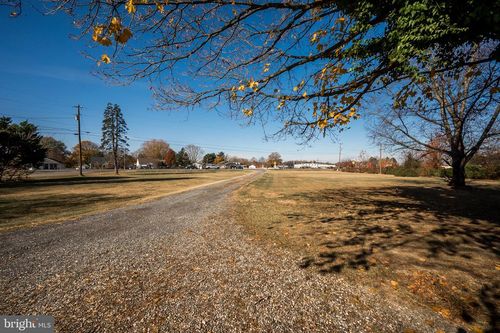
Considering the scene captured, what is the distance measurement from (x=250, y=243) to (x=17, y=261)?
4539 mm

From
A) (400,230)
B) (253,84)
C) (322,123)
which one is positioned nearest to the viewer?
(253,84)

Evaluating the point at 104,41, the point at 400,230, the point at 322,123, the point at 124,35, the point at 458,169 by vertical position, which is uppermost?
the point at 124,35

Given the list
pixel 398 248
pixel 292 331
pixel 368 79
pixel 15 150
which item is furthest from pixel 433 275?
pixel 15 150

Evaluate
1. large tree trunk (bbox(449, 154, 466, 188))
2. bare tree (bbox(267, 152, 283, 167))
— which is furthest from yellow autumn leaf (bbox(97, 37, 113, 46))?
bare tree (bbox(267, 152, 283, 167))

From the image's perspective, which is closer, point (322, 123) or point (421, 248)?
point (421, 248)

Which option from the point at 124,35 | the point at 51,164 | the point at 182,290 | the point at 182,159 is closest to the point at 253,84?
the point at 124,35

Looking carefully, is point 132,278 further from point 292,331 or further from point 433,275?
point 433,275

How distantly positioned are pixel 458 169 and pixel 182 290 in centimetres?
2176

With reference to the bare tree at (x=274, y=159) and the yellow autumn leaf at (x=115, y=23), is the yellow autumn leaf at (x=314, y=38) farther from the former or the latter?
the bare tree at (x=274, y=159)

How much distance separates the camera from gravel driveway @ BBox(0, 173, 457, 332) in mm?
2445

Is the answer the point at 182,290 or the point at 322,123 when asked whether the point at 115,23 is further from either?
the point at 322,123

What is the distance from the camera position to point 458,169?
16375 millimetres

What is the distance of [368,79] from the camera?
5.47 m

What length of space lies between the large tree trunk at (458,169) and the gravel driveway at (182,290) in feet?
61.9
